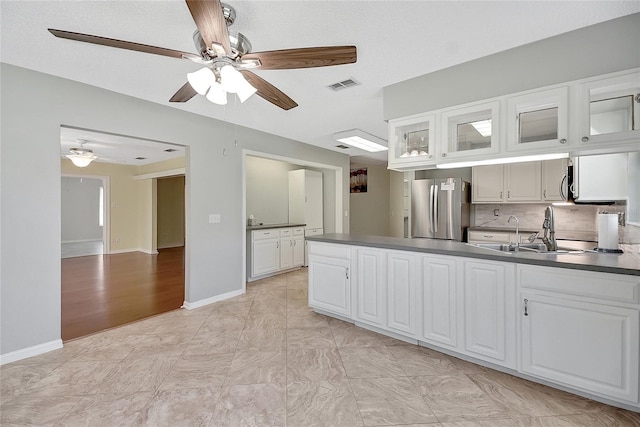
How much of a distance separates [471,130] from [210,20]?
2096 millimetres

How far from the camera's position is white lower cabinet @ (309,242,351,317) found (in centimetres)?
292

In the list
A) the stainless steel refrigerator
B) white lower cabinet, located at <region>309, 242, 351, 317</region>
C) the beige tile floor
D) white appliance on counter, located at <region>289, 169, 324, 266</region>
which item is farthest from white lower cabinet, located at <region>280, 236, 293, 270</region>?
the beige tile floor

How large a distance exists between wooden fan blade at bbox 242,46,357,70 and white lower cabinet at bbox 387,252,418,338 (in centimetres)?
164

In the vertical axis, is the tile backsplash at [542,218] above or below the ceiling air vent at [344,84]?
below

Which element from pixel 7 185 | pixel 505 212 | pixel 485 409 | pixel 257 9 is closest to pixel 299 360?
pixel 485 409

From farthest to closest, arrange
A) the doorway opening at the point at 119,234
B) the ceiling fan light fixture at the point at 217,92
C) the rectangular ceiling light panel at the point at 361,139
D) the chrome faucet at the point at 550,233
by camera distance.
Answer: the rectangular ceiling light panel at the point at 361,139 → the doorway opening at the point at 119,234 → the chrome faucet at the point at 550,233 → the ceiling fan light fixture at the point at 217,92

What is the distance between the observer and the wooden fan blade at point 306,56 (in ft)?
5.05

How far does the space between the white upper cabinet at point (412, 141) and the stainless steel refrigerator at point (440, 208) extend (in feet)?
7.54

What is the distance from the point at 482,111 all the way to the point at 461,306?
1.58 meters

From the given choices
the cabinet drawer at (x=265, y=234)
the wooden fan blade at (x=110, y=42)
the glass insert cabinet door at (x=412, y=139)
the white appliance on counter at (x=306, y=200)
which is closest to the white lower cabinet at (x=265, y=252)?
the cabinet drawer at (x=265, y=234)

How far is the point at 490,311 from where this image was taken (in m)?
2.06

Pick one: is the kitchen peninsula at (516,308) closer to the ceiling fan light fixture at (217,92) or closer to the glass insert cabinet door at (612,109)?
the glass insert cabinet door at (612,109)

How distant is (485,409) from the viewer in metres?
1.71

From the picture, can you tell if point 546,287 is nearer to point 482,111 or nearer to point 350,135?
point 482,111
